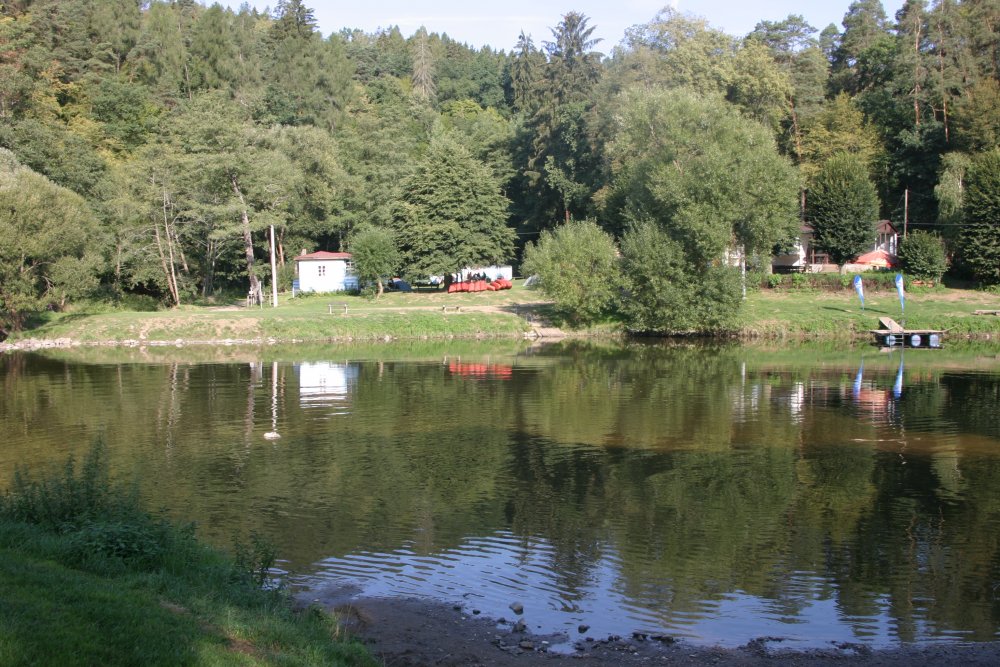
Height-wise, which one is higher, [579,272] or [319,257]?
[319,257]

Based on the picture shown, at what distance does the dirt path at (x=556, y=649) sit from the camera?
11.4 metres

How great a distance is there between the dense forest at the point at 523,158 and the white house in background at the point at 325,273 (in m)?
3.76

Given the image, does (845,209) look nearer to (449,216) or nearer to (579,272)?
(579,272)

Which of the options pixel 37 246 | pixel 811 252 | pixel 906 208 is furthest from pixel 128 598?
pixel 906 208

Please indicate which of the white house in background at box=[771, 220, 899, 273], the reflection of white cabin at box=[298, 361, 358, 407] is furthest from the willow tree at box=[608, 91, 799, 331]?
the reflection of white cabin at box=[298, 361, 358, 407]

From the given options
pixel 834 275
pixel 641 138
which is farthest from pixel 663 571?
pixel 834 275

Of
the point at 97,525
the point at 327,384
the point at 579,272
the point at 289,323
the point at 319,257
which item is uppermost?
the point at 319,257

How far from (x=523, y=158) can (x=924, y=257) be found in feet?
136

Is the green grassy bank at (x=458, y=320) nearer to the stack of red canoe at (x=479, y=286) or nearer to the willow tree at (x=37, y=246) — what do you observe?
the willow tree at (x=37, y=246)

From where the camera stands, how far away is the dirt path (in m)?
11.4

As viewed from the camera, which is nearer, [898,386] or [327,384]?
[898,386]

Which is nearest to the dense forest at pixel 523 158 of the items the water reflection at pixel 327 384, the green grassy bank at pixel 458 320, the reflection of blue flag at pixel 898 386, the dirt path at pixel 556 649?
the green grassy bank at pixel 458 320

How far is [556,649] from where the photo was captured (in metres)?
12.0

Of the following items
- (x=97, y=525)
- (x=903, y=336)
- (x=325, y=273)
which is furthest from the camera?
(x=325, y=273)
